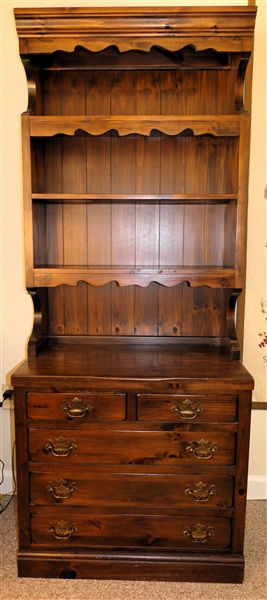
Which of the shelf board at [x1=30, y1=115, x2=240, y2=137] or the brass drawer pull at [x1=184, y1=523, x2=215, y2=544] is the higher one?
the shelf board at [x1=30, y1=115, x2=240, y2=137]

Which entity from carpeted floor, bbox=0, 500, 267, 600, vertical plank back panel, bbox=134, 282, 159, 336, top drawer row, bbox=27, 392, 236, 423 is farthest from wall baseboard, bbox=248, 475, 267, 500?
vertical plank back panel, bbox=134, 282, 159, 336

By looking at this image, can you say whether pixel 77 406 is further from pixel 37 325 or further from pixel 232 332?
pixel 232 332

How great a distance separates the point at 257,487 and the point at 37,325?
53.9 inches

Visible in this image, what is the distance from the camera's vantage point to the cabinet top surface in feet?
5.31

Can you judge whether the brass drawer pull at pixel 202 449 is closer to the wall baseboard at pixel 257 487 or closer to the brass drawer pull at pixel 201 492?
the brass drawer pull at pixel 201 492

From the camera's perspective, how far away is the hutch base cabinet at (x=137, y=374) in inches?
63.9

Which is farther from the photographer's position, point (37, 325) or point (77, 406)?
point (37, 325)

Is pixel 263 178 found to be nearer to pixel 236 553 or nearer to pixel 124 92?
pixel 124 92

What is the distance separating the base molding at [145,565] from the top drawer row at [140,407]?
0.55m

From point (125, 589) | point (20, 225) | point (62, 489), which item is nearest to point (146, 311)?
point (20, 225)

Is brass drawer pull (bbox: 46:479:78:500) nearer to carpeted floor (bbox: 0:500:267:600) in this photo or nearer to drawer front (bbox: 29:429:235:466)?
drawer front (bbox: 29:429:235:466)

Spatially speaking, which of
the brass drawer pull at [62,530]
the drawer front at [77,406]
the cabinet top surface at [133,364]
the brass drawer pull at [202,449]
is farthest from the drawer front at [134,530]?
the cabinet top surface at [133,364]

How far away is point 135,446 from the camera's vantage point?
165 cm

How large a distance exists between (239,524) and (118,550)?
48 cm
